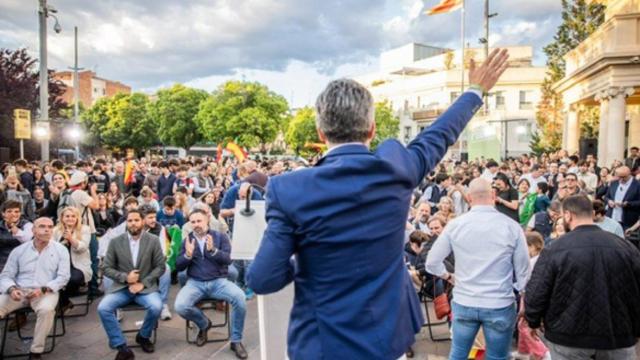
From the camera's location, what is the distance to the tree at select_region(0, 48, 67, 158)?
21391 mm

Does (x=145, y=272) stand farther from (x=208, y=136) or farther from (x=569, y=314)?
(x=208, y=136)

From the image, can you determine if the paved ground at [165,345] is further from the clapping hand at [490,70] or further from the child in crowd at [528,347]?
the clapping hand at [490,70]

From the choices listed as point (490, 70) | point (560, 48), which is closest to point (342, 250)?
point (490, 70)

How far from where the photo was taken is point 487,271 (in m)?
3.52

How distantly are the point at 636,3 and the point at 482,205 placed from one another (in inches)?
755

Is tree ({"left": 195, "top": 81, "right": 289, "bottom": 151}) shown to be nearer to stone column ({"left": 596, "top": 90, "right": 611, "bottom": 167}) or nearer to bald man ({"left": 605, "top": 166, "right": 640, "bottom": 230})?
stone column ({"left": 596, "top": 90, "right": 611, "bottom": 167})

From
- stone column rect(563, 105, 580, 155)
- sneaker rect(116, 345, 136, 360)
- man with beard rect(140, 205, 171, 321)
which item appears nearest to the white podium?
sneaker rect(116, 345, 136, 360)

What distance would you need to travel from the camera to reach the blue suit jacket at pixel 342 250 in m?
1.43

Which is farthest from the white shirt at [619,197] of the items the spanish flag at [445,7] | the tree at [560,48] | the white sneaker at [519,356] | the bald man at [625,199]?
the tree at [560,48]

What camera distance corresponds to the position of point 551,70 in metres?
30.3

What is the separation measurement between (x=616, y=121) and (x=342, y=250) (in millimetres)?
16382

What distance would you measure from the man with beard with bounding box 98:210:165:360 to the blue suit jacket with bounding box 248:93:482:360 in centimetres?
420

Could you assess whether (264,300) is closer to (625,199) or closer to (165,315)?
(165,315)

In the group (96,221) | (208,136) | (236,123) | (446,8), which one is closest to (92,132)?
(208,136)
